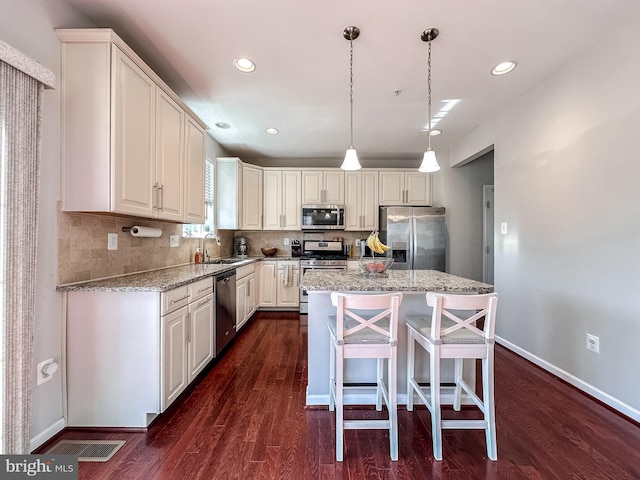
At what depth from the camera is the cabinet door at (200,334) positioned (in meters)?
2.17

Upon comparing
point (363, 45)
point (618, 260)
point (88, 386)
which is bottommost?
point (88, 386)

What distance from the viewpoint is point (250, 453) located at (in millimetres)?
1569

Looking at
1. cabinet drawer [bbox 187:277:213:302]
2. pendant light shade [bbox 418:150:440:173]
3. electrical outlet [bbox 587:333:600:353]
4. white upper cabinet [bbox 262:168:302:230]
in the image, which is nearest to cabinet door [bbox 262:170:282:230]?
white upper cabinet [bbox 262:168:302:230]

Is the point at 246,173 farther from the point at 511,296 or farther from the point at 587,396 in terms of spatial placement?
the point at 587,396

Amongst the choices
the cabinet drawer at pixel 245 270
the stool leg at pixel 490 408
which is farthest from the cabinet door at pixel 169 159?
the stool leg at pixel 490 408

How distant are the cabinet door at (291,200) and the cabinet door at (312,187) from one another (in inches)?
3.3

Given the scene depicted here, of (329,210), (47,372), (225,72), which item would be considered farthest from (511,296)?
(47,372)

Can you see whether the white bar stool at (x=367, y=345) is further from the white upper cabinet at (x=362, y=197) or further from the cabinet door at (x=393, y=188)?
the cabinet door at (x=393, y=188)

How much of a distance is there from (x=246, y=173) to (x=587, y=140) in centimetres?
401

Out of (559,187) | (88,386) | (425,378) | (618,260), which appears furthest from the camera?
(559,187)

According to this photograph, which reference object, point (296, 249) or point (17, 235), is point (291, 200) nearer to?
point (296, 249)

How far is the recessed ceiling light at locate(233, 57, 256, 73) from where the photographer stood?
2281mm

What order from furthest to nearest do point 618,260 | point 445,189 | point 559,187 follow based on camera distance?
point 445,189
point 559,187
point 618,260

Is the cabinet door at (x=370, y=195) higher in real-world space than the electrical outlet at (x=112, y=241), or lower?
higher
